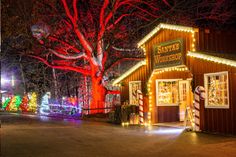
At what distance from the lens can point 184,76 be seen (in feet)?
73.3

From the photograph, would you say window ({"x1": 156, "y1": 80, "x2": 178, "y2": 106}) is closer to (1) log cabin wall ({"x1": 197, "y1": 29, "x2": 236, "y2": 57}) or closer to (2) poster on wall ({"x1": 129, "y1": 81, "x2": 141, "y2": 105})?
(2) poster on wall ({"x1": 129, "y1": 81, "x2": 141, "y2": 105})

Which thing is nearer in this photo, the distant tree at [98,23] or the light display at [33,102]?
the distant tree at [98,23]

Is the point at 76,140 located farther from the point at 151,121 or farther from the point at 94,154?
the point at 151,121

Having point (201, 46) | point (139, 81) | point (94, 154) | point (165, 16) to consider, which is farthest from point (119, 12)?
point (94, 154)

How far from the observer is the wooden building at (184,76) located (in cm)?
1652

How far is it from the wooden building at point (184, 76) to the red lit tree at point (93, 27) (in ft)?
21.6

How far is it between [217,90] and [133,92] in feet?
25.2

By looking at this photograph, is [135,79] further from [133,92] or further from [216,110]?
[216,110]

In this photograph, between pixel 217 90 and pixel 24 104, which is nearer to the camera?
pixel 217 90

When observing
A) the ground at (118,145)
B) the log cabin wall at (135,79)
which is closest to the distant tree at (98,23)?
the log cabin wall at (135,79)

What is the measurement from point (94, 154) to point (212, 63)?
25.2 feet

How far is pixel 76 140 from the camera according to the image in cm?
1530

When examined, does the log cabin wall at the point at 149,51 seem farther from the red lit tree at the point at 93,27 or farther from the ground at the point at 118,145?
the red lit tree at the point at 93,27

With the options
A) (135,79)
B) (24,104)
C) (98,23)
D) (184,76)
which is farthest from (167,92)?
(24,104)
